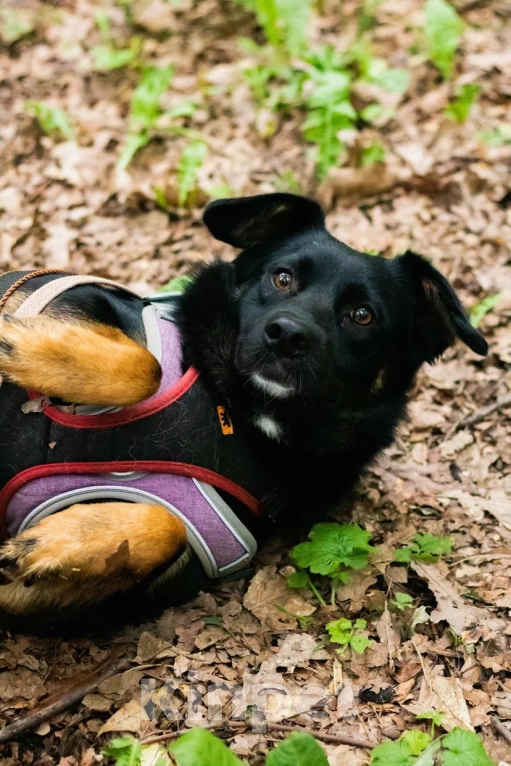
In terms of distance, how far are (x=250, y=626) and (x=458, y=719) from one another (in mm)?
934

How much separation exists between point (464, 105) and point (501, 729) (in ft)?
16.2

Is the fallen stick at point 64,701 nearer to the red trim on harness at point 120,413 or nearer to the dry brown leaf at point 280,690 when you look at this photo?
the dry brown leaf at point 280,690

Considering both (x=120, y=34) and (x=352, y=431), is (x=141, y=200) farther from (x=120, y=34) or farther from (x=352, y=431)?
(x=352, y=431)

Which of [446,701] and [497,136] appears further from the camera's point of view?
[497,136]

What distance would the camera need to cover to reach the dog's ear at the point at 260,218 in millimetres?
3078

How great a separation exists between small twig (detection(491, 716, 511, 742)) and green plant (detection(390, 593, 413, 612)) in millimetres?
581

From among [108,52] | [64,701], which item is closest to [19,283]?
[64,701]

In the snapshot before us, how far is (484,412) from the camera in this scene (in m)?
4.07

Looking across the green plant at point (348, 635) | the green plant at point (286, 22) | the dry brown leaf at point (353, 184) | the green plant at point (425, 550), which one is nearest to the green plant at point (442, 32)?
the green plant at point (286, 22)

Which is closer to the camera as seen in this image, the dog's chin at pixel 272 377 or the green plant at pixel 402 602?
the dog's chin at pixel 272 377

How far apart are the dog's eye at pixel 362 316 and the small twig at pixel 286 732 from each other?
1679mm

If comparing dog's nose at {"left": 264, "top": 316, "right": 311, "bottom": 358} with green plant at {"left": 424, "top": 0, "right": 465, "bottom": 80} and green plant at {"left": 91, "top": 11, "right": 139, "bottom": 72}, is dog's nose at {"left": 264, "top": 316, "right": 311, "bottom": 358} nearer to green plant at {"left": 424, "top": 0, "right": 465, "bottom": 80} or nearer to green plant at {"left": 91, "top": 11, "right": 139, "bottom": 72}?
green plant at {"left": 424, "top": 0, "right": 465, "bottom": 80}

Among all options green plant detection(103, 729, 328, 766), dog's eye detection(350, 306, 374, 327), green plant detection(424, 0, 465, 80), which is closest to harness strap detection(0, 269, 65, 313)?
dog's eye detection(350, 306, 374, 327)

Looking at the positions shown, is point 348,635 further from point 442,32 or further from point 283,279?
point 442,32
